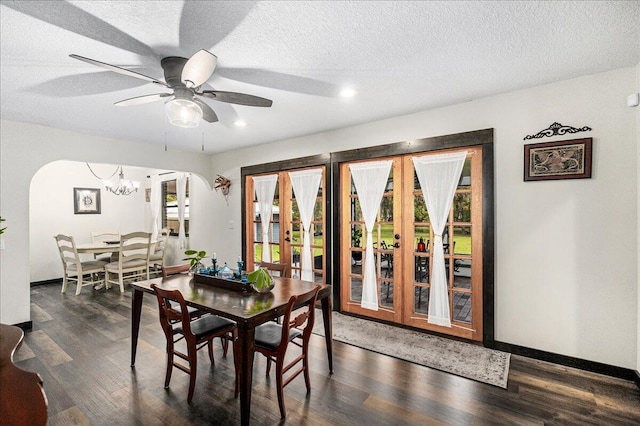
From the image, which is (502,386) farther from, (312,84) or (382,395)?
(312,84)

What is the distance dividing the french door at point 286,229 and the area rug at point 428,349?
0.96 m

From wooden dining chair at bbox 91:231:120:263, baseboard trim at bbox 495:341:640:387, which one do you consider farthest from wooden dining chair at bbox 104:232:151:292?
baseboard trim at bbox 495:341:640:387

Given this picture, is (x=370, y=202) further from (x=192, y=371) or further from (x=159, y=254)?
(x=159, y=254)

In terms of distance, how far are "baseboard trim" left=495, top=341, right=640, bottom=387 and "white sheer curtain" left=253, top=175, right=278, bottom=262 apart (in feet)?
11.3

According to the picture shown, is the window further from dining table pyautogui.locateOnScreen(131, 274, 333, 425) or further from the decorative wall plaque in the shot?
the decorative wall plaque

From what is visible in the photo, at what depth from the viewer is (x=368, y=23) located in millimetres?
1847

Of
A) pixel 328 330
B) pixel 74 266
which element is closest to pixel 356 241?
pixel 328 330

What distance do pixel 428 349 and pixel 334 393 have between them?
3.95 ft

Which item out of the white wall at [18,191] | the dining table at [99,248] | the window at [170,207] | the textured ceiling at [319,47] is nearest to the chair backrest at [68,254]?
the dining table at [99,248]

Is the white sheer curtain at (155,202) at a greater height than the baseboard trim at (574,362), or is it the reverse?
the white sheer curtain at (155,202)

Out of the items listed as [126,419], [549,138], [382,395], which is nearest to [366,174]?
[549,138]

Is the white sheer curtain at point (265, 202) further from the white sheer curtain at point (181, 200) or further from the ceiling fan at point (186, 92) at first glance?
the ceiling fan at point (186, 92)

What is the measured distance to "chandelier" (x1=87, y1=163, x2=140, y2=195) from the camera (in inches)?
247

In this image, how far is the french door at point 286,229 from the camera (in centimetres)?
443
